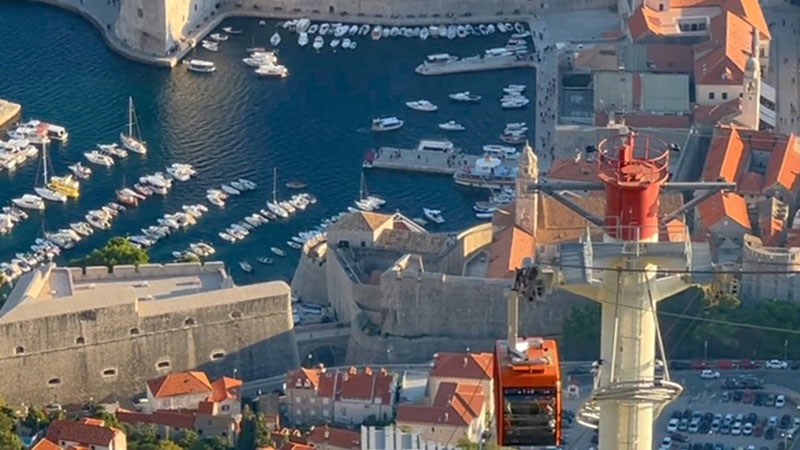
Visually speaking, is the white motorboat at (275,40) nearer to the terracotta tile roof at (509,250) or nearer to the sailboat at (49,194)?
the sailboat at (49,194)

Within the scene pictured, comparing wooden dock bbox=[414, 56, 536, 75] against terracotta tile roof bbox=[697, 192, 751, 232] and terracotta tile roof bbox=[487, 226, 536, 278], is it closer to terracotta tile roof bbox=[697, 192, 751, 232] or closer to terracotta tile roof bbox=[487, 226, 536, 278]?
terracotta tile roof bbox=[697, 192, 751, 232]

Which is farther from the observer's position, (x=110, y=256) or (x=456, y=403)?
(x=110, y=256)

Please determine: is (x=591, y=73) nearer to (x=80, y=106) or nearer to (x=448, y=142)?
(x=448, y=142)

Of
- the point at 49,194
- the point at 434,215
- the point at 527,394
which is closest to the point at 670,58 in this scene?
the point at 434,215

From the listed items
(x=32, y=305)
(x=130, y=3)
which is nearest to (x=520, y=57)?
(x=130, y=3)

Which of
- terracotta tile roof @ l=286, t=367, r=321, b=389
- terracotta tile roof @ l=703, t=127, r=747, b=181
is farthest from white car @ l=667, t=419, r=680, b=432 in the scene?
terracotta tile roof @ l=703, t=127, r=747, b=181
